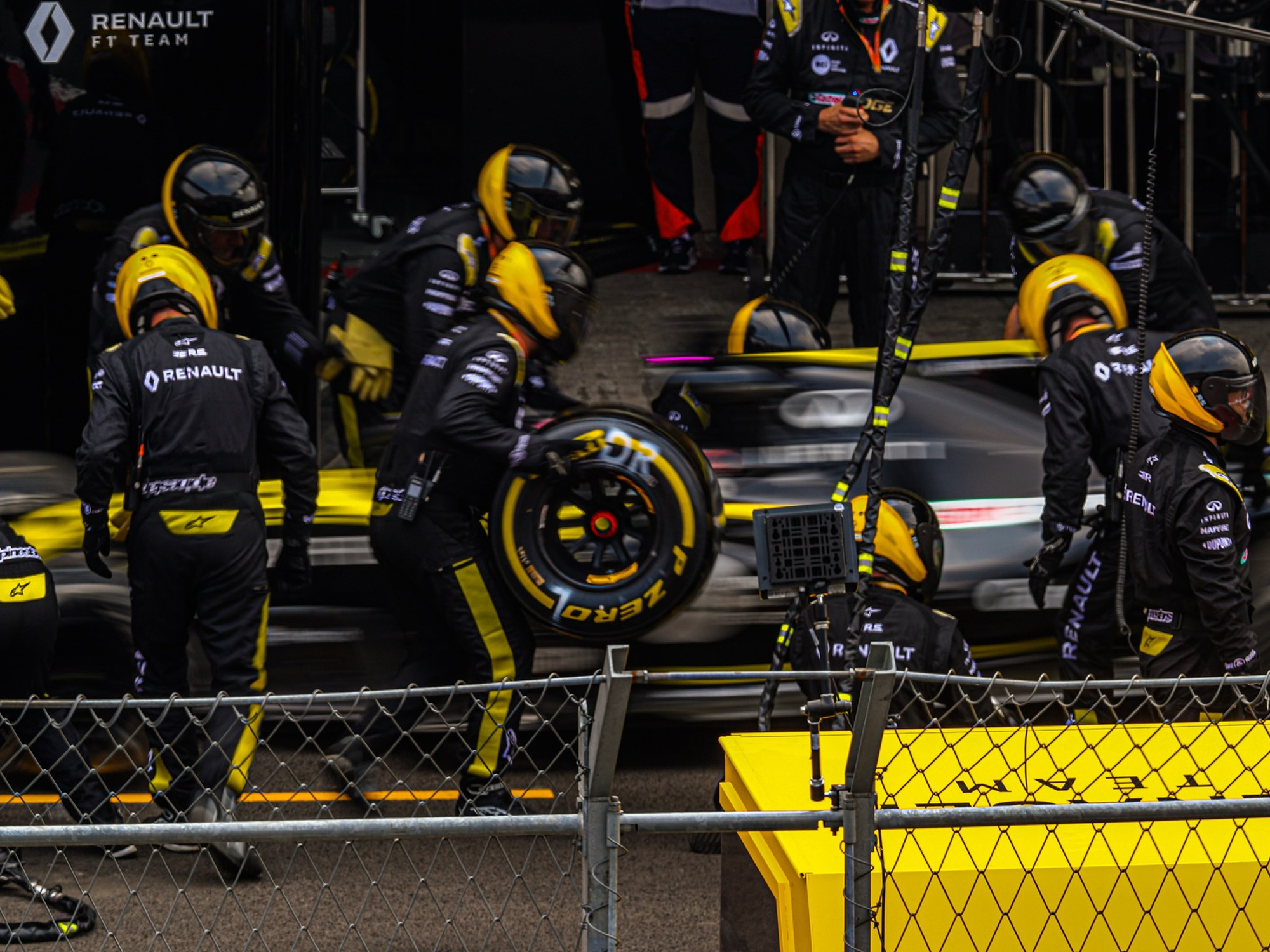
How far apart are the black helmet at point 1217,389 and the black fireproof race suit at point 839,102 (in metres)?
2.38

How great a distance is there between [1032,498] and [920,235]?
383 centimetres

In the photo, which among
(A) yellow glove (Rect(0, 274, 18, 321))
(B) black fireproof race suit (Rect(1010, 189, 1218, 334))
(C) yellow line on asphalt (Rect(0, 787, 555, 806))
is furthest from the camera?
(B) black fireproof race suit (Rect(1010, 189, 1218, 334))

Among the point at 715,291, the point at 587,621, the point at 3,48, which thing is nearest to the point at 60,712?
the point at 587,621

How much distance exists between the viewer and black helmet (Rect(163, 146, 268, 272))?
653cm

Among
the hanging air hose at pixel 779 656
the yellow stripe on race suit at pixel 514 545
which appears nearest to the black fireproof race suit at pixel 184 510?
the yellow stripe on race suit at pixel 514 545

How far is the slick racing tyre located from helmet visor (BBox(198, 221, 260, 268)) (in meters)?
1.53

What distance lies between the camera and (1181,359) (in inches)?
215

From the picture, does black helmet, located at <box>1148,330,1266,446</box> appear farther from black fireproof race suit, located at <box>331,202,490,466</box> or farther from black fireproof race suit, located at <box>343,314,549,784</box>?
black fireproof race suit, located at <box>331,202,490,466</box>

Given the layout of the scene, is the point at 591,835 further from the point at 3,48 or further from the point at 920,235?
the point at 920,235

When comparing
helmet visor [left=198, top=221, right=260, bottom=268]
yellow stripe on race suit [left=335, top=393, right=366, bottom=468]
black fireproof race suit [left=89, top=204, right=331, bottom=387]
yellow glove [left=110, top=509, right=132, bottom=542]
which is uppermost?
helmet visor [left=198, top=221, right=260, bottom=268]

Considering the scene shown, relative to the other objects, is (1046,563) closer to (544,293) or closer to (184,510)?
(544,293)

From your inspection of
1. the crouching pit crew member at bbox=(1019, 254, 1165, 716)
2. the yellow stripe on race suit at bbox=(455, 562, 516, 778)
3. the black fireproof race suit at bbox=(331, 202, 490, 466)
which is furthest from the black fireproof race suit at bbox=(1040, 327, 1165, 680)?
the black fireproof race suit at bbox=(331, 202, 490, 466)

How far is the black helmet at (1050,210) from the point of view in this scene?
293 inches

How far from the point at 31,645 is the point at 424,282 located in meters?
2.12
